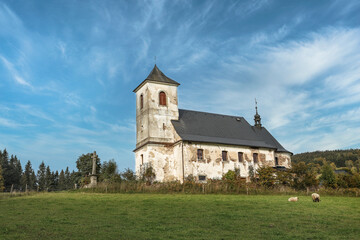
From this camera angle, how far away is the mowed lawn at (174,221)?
36.2 ft

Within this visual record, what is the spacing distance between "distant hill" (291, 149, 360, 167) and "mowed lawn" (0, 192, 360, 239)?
8653 cm

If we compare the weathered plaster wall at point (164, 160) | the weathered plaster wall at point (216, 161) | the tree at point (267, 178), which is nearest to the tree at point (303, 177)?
the tree at point (267, 178)

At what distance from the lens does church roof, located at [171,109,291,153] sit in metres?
36.4

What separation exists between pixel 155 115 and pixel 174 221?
2392 centimetres

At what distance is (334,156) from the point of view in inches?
4161

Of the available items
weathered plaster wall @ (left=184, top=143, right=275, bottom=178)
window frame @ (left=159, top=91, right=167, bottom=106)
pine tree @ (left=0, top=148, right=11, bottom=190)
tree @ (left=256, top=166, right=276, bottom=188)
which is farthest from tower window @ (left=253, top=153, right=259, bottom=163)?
pine tree @ (left=0, top=148, right=11, bottom=190)

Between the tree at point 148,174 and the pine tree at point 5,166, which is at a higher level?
the pine tree at point 5,166

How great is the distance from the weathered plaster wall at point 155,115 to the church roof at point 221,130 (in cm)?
101

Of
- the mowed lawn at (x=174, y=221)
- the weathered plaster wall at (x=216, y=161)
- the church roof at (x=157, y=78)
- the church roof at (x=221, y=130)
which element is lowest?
the mowed lawn at (x=174, y=221)

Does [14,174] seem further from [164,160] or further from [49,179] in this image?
[164,160]

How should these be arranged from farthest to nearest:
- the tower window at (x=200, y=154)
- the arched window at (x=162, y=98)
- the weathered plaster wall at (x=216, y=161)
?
the arched window at (x=162, y=98) < the tower window at (x=200, y=154) < the weathered plaster wall at (x=216, y=161)

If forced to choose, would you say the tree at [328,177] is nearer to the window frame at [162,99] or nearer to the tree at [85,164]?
the window frame at [162,99]

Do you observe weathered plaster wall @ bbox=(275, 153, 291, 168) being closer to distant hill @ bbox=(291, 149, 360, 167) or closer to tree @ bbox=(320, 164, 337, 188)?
tree @ bbox=(320, 164, 337, 188)

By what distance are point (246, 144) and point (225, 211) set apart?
899 inches
